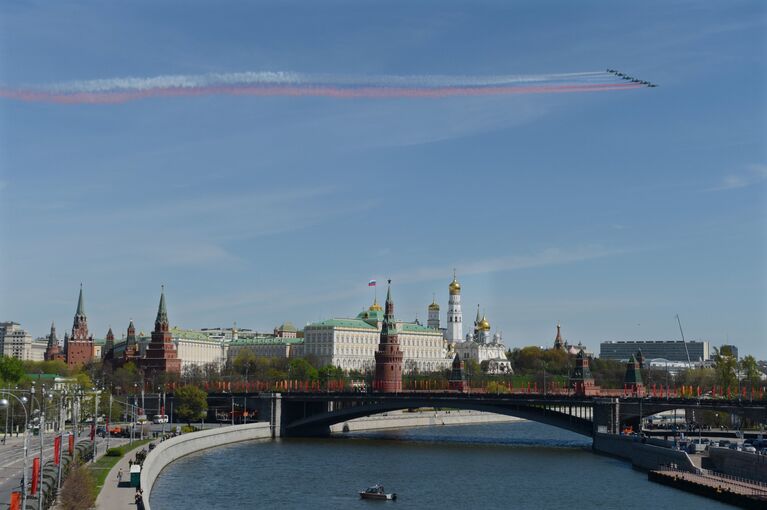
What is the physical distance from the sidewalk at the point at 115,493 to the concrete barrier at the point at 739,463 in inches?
1409

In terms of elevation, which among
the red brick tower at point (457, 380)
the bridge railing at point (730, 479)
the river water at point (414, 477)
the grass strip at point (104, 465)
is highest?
the red brick tower at point (457, 380)

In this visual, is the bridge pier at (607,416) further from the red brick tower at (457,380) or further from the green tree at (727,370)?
the red brick tower at (457,380)

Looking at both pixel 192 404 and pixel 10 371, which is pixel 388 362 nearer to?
pixel 192 404

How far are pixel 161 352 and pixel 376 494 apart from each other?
114576 mm

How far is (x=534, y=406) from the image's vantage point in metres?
114

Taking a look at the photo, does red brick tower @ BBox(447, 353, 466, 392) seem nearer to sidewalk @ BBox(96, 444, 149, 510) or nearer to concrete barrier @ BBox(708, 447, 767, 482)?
concrete barrier @ BBox(708, 447, 767, 482)

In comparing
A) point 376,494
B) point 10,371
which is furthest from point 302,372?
point 376,494

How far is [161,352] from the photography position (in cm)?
17862

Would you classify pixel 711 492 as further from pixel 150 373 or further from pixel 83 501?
pixel 150 373

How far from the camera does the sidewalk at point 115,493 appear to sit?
55125 millimetres

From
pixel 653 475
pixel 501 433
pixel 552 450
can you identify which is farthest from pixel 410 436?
pixel 653 475

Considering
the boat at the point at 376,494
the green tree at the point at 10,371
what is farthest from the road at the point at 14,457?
the green tree at the point at 10,371

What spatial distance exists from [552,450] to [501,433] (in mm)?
29813

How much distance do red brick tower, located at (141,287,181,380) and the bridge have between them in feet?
156
